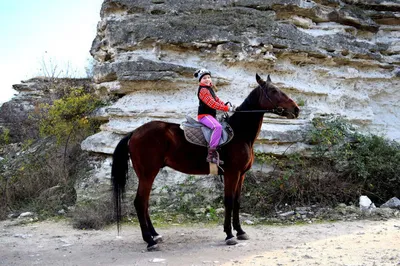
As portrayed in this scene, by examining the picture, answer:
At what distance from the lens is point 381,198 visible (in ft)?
27.6

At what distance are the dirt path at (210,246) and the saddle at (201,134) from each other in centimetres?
147

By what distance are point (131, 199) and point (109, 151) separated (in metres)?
1.16

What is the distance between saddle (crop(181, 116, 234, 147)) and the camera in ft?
20.1

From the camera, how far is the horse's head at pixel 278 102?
6.05 meters

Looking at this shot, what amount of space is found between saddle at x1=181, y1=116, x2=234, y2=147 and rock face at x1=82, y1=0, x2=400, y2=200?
2468 mm

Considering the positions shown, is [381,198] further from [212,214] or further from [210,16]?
[210,16]

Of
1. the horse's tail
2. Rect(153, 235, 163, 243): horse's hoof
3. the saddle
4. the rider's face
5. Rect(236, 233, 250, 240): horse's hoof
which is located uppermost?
the rider's face

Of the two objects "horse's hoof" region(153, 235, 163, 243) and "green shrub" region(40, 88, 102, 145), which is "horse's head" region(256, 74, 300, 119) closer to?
"horse's hoof" region(153, 235, 163, 243)

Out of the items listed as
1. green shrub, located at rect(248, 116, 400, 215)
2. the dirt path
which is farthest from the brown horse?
A: green shrub, located at rect(248, 116, 400, 215)

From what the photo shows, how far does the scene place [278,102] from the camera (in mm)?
6055

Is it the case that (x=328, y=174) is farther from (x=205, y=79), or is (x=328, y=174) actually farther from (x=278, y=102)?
(x=205, y=79)

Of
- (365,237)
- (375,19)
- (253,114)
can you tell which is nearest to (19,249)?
(253,114)

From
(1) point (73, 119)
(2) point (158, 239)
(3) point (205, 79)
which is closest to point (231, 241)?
(2) point (158, 239)

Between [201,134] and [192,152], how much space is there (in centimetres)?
31
